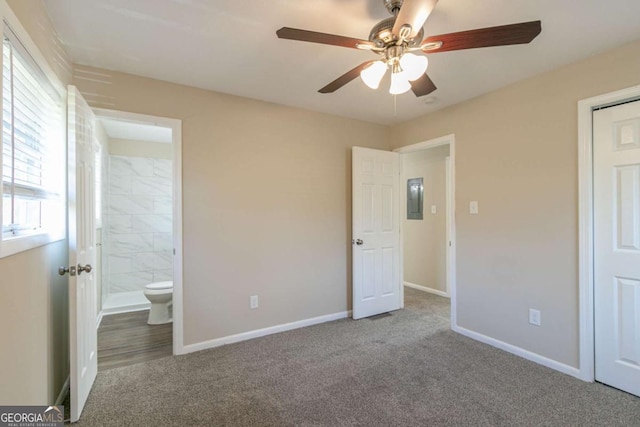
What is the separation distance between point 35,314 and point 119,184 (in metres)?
3.30

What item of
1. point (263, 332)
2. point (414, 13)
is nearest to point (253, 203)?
point (263, 332)

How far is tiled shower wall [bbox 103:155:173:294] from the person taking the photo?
4375 millimetres

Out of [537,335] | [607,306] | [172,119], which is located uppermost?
[172,119]

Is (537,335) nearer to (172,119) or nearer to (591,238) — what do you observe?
(591,238)

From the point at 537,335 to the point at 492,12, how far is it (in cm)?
245

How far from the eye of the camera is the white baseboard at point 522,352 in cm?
238

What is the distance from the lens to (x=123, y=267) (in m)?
4.43

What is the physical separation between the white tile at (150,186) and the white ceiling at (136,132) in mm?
582

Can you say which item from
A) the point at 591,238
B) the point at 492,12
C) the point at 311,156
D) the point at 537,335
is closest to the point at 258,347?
the point at 311,156

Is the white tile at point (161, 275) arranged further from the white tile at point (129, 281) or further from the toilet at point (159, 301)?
the toilet at point (159, 301)

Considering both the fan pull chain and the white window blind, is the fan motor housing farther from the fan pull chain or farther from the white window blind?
the white window blind

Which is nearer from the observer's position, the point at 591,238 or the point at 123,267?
the point at 591,238

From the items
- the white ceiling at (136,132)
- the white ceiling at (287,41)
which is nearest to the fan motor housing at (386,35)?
the white ceiling at (287,41)

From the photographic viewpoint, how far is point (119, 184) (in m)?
4.43
